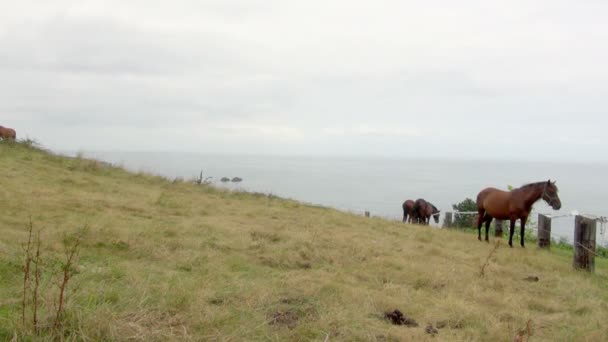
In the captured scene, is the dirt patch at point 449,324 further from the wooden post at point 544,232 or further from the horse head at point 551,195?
the wooden post at point 544,232

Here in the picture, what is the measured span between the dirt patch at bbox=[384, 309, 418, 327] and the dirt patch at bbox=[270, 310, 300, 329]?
92 centimetres

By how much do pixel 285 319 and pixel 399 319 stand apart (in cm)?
111

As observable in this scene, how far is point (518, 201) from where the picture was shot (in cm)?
1074

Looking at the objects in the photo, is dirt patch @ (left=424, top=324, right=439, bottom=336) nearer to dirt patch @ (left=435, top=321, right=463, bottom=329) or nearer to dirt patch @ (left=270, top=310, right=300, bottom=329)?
dirt patch @ (left=435, top=321, right=463, bottom=329)

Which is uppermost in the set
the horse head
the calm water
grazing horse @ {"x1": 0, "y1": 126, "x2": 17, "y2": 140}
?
grazing horse @ {"x1": 0, "y1": 126, "x2": 17, "y2": 140}

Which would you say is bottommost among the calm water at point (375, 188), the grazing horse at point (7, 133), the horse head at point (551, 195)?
the calm water at point (375, 188)

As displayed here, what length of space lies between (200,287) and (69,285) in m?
1.17

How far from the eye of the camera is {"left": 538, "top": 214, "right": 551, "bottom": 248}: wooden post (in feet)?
35.6

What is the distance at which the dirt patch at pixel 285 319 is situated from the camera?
417 cm

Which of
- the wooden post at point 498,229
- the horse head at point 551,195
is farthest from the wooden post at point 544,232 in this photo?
the wooden post at point 498,229

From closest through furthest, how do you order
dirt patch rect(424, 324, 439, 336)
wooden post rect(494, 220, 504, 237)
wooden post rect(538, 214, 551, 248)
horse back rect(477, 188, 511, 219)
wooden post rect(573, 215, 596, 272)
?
dirt patch rect(424, 324, 439, 336) < wooden post rect(573, 215, 596, 272) < wooden post rect(538, 214, 551, 248) < horse back rect(477, 188, 511, 219) < wooden post rect(494, 220, 504, 237)

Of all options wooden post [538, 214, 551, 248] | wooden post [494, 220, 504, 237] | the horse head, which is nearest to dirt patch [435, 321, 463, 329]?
the horse head

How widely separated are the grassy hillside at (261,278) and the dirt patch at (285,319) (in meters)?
0.02

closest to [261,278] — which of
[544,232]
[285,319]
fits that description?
[285,319]
